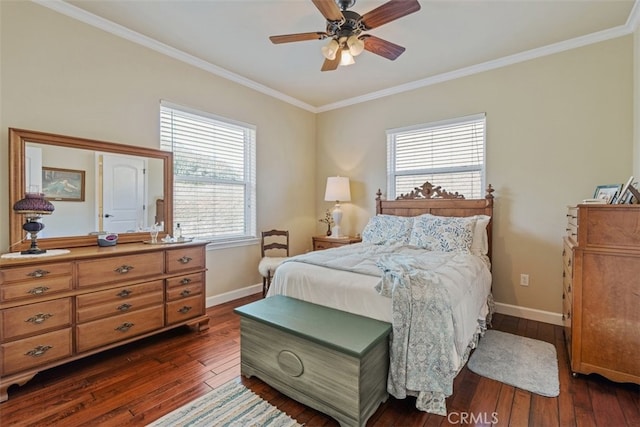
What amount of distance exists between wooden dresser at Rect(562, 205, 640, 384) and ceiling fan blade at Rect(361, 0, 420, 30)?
1.72 meters

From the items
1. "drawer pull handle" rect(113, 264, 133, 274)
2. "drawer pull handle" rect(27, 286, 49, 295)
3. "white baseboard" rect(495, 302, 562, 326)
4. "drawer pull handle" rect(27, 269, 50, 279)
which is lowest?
"white baseboard" rect(495, 302, 562, 326)

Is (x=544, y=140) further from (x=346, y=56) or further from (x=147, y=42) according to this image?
(x=147, y=42)

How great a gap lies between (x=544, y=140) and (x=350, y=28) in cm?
229

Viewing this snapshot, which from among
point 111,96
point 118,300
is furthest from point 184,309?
point 111,96

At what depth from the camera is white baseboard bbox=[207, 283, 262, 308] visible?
11.6 feet

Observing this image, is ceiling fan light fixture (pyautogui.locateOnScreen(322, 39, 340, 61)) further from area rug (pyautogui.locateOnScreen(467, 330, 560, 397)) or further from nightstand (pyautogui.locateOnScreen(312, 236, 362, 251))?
area rug (pyautogui.locateOnScreen(467, 330, 560, 397))

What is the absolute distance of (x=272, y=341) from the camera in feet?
6.28

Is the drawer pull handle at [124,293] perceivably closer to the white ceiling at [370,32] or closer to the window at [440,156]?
the white ceiling at [370,32]

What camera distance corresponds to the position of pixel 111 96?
8.87 ft

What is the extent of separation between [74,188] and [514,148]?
13.8 feet

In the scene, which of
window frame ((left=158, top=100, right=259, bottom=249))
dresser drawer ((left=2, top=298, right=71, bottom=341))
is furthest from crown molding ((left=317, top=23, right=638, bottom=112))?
dresser drawer ((left=2, top=298, right=71, bottom=341))

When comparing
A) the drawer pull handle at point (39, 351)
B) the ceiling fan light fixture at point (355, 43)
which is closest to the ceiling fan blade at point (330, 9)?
the ceiling fan light fixture at point (355, 43)

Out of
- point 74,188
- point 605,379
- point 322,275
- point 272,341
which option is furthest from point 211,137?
point 605,379

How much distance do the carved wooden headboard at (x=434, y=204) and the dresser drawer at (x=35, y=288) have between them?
3.25 metres
